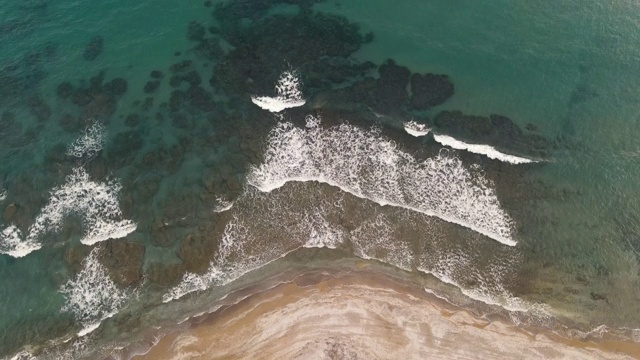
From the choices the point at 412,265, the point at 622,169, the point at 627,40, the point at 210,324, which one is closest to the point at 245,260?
the point at 210,324

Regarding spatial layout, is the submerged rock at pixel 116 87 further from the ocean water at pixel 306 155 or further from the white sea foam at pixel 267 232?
the white sea foam at pixel 267 232

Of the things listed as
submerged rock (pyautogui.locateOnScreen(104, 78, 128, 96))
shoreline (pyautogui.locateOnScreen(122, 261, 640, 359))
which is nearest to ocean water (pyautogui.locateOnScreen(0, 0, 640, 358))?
submerged rock (pyautogui.locateOnScreen(104, 78, 128, 96))

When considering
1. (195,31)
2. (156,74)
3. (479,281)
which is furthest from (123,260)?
(479,281)

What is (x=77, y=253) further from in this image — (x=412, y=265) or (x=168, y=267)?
(x=412, y=265)

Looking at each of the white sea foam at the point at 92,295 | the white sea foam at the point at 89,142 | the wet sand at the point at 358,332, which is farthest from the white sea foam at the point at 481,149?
the white sea foam at the point at 89,142

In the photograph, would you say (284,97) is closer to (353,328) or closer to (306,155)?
(306,155)

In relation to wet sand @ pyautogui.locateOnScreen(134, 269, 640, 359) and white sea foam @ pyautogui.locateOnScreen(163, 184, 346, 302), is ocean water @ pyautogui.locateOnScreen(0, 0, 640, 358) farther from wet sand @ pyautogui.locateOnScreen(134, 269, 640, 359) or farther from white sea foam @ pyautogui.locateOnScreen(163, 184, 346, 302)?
wet sand @ pyautogui.locateOnScreen(134, 269, 640, 359)
